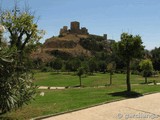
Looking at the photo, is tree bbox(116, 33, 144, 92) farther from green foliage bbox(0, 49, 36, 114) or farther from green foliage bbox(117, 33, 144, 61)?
green foliage bbox(0, 49, 36, 114)

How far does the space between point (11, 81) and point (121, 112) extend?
6.02 meters

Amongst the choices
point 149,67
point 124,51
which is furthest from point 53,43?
point 124,51

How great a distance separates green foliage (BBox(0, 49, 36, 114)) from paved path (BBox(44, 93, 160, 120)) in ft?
6.39

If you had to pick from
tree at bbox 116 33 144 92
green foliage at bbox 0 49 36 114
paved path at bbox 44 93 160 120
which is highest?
tree at bbox 116 33 144 92

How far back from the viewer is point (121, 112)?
42.5 ft

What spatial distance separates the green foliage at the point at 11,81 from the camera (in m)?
9.59

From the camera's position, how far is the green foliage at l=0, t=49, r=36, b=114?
378 inches

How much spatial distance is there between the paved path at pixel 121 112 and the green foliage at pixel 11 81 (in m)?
1.95

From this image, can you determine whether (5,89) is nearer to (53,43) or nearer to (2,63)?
(2,63)

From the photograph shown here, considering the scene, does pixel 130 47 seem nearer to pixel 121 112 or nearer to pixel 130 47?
pixel 130 47

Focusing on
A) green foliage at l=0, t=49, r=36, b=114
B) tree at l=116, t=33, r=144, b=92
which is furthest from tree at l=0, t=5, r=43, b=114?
tree at l=116, t=33, r=144, b=92

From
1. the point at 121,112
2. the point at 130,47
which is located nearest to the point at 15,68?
the point at 121,112

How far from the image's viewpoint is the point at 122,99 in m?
16.7

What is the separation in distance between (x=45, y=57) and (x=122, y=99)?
126 meters
